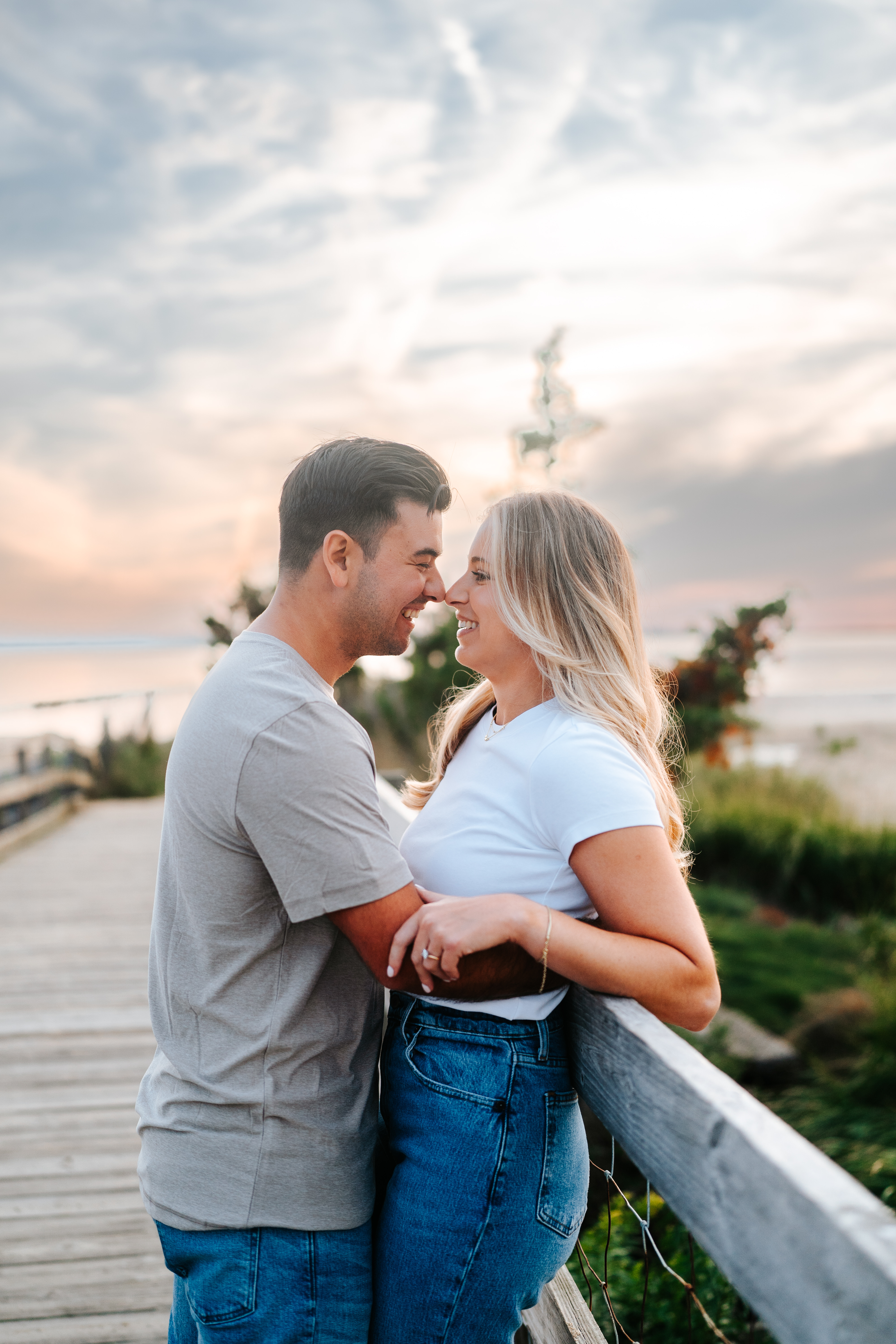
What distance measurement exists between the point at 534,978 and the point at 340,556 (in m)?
0.75

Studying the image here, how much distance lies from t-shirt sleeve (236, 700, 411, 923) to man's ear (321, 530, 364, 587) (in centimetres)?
38

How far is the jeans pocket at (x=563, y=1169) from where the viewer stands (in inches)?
47.3

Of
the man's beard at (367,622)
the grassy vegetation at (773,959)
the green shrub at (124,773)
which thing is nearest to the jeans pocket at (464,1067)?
the man's beard at (367,622)

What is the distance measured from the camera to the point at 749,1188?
768mm

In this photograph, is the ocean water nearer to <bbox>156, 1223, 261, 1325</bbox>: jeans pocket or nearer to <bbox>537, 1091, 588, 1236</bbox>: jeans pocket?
<bbox>537, 1091, 588, 1236</bbox>: jeans pocket

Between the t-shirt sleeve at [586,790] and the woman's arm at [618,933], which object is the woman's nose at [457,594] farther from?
the woman's arm at [618,933]

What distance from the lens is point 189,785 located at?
4.19 feet

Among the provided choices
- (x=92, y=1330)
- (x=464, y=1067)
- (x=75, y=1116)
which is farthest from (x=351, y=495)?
(x=75, y=1116)

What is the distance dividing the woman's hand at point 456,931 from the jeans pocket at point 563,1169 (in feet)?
0.81

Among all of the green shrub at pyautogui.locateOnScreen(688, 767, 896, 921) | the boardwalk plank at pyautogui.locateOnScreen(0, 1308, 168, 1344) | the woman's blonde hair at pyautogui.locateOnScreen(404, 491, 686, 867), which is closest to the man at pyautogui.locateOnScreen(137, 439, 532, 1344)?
the woman's blonde hair at pyautogui.locateOnScreen(404, 491, 686, 867)

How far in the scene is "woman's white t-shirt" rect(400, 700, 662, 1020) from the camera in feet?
4.01

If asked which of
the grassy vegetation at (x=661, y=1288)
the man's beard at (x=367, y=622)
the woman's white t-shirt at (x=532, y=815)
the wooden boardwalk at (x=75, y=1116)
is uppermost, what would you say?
the man's beard at (x=367, y=622)

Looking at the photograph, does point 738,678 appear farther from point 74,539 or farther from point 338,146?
point 74,539

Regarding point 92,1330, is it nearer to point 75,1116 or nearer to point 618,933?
point 75,1116
